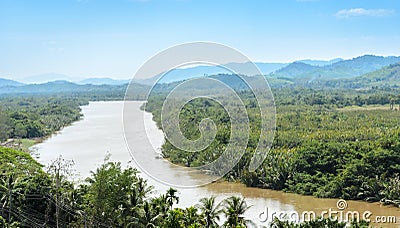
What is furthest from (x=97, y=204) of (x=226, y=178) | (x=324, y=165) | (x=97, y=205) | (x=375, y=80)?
(x=375, y=80)

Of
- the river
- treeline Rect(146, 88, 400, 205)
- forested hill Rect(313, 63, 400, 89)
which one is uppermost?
forested hill Rect(313, 63, 400, 89)

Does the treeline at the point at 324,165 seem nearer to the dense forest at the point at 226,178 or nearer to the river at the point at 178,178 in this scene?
the dense forest at the point at 226,178

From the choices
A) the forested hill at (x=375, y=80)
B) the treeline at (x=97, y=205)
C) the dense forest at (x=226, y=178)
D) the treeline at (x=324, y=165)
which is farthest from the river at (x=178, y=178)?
the forested hill at (x=375, y=80)

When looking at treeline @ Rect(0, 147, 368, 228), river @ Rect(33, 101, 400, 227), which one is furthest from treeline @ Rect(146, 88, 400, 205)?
treeline @ Rect(0, 147, 368, 228)

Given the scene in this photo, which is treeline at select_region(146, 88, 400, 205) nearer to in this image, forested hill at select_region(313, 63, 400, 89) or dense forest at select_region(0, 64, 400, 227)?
dense forest at select_region(0, 64, 400, 227)

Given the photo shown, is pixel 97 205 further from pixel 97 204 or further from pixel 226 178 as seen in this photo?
pixel 226 178

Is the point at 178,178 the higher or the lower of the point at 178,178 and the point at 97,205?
the lower

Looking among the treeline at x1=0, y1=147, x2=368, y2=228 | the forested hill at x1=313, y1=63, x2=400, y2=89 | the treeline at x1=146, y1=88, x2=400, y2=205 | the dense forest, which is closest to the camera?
the treeline at x1=0, y1=147, x2=368, y2=228

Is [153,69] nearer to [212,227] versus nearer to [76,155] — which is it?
[212,227]

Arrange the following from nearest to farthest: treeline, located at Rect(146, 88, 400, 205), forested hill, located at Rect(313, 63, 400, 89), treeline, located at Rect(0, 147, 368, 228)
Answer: treeline, located at Rect(0, 147, 368, 228)
treeline, located at Rect(146, 88, 400, 205)
forested hill, located at Rect(313, 63, 400, 89)
